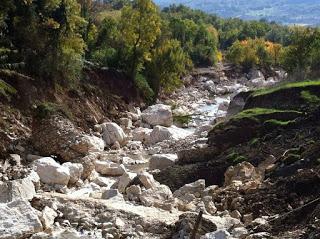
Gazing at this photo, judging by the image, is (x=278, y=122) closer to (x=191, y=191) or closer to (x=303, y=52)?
(x=191, y=191)

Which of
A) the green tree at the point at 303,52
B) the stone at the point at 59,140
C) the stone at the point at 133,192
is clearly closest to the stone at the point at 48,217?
the stone at the point at 133,192

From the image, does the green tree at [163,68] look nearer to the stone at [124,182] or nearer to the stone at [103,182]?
the stone at [103,182]

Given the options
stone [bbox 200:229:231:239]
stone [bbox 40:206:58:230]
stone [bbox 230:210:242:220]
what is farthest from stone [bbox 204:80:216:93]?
stone [bbox 200:229:231:239]

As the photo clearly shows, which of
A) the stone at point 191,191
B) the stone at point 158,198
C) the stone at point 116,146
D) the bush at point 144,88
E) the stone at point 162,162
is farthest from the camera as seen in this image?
the bush at point 144,88

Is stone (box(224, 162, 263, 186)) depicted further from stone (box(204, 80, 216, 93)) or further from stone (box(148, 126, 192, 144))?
stone (box(204, 80, 216, 93))

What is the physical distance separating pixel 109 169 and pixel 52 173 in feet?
21.9

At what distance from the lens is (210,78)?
110 meters

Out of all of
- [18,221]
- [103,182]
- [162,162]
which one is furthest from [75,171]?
[18,221]

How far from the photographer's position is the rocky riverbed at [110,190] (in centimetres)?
2272

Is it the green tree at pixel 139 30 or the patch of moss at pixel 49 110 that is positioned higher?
the green tree at pixel 139 30

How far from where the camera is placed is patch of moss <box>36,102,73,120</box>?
4269 centimetres

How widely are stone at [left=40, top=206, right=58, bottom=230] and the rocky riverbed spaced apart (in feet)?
0.16

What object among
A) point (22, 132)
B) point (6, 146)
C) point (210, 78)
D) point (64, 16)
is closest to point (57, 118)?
point (22, 132)

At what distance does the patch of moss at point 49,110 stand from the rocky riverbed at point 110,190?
551 millimetres
